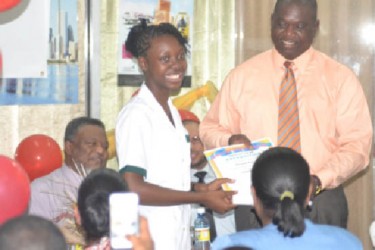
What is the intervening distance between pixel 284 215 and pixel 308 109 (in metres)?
1.19

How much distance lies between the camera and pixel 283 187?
231 cm

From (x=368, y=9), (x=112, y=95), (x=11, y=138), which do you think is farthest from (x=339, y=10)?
(x=11, y=138)

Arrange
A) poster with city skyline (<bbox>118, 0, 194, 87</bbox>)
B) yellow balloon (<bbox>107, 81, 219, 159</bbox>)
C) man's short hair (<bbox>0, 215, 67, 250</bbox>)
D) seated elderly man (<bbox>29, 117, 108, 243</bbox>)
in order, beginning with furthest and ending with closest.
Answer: yellow balloon (<bbox>107, 81, 219, 159</bbox>)
poster with city skyline (<bbox>118, 0, 194, 87</bbox>)
seated elderly man (<bbox>29, 117, 108, 243</bbox>)
man's short hair (<bbox>0, 215, 67, 250</bbox>)

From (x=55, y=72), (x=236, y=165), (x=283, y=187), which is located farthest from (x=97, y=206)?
(x=55, y=72)

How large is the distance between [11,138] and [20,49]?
56cm

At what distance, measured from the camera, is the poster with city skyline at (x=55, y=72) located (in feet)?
14.6

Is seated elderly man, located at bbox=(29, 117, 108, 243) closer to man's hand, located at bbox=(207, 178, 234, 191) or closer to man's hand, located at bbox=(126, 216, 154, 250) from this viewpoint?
man's hand, located at bbox=(207, 178, 234, 191)

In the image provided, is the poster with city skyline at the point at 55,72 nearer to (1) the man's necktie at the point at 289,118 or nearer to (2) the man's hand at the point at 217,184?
(1) the man's necktie at the point at 289,118

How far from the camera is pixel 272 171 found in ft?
7.68

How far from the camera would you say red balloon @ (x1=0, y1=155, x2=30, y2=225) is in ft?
8.95

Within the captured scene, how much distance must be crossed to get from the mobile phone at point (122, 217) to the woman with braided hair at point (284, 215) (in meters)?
0.68

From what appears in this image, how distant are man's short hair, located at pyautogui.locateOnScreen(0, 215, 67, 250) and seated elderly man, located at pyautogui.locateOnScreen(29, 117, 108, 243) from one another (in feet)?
4.92

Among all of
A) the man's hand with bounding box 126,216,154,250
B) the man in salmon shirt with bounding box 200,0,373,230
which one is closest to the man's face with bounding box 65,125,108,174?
the man in salmon shirt with bounding box 200,0,373,230

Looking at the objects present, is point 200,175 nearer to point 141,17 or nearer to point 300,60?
point 300,60
